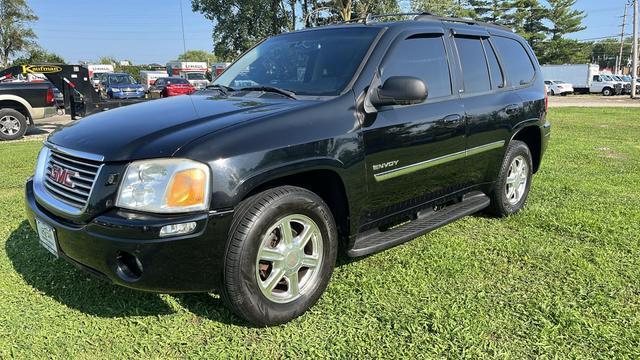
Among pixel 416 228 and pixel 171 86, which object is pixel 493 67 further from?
pixel 171 86

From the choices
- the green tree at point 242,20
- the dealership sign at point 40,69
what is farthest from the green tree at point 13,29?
the dealership sign at point 40,69

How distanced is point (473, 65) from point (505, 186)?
4.19 feet

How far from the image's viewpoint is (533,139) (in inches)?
209

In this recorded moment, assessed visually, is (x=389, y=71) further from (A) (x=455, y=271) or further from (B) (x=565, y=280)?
(B) (x=565, y=280)

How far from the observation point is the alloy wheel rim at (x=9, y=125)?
38.1ft

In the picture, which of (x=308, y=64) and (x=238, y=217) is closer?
(x=238, y=217)

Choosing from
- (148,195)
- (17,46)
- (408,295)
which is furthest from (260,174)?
(17,46)

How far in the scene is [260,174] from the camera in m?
2.64

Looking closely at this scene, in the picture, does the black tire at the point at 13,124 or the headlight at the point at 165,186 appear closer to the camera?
the headlight at the point at 165,186

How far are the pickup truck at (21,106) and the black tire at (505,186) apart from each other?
11.4 metres

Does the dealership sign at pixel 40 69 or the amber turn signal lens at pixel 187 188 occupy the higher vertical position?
the dealership sign at pixel 40 69

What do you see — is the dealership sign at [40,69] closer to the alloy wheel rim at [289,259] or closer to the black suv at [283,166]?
the black suv at [283,166]

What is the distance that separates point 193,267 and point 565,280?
2.61 metres

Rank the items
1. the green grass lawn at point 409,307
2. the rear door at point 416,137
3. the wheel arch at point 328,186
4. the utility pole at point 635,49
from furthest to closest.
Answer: the utility pole at point 635,49
the rear door at point 416,137
the wheel arch at point 328,186
the green grass lawn at point 409,307
